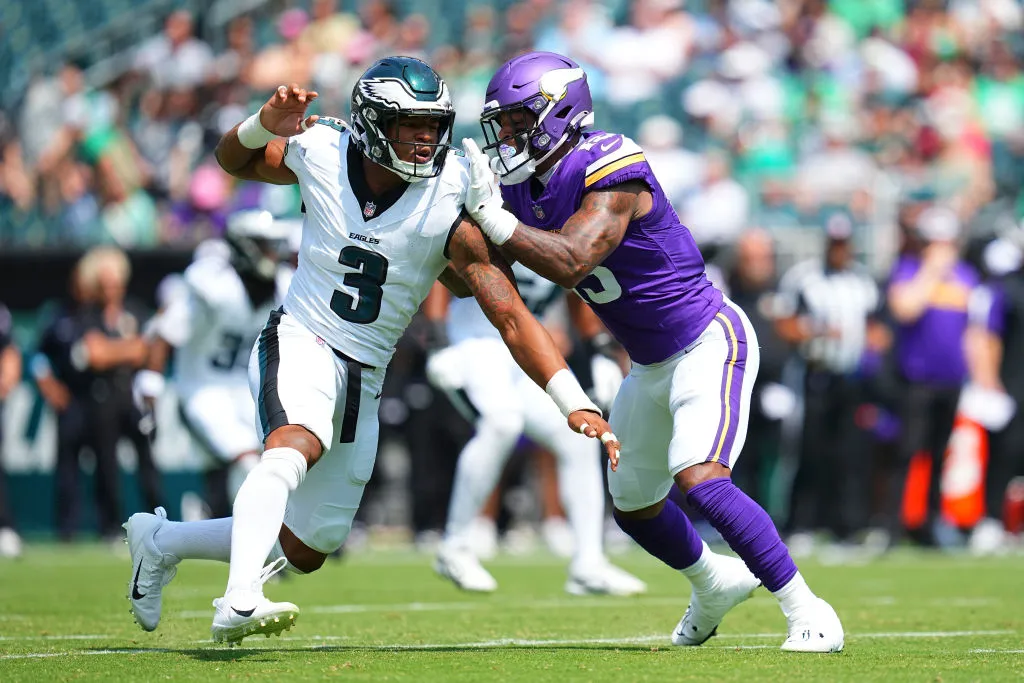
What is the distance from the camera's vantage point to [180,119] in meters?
15.4

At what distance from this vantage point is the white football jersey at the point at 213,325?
8.86 m

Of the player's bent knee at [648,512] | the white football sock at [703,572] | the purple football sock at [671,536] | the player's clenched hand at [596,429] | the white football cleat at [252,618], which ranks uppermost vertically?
the player's clenched hand at [596,429]

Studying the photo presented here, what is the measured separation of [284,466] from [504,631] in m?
1.59

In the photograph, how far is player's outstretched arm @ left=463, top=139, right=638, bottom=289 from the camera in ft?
16.1

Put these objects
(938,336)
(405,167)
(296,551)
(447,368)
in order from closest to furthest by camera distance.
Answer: (405,167) → (296,551) → (447,368) → (938,336)

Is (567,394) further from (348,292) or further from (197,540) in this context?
(197,540)

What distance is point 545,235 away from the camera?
4.96m

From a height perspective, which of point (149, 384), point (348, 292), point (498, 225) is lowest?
point (149, 384)

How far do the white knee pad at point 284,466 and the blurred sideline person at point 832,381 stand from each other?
22.8 ft

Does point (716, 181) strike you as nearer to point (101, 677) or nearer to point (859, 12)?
point (859, 12)

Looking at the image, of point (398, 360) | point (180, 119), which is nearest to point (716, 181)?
point (398, 360)

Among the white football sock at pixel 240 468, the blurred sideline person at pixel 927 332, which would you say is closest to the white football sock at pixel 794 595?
the white football sock at pixel 240 468

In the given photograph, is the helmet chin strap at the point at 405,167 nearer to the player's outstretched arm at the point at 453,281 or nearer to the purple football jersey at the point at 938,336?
the player's outstretched arm at the point at 453,281

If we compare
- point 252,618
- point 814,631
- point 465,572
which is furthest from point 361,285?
point 465,572
